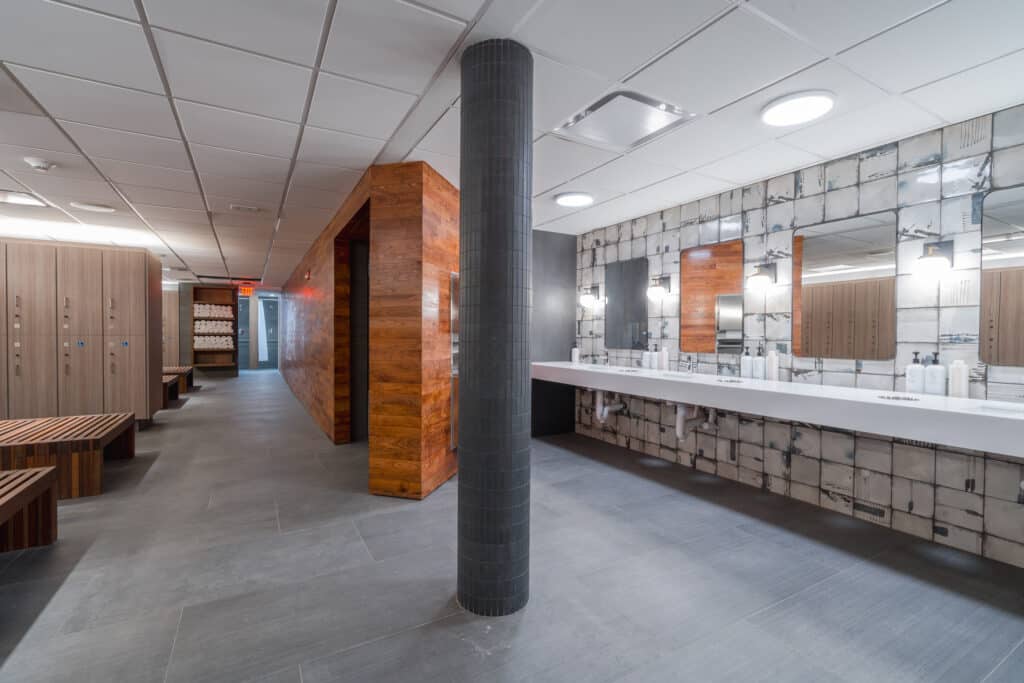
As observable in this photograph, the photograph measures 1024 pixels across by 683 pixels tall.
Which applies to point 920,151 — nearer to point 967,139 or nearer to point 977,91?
point 967,139

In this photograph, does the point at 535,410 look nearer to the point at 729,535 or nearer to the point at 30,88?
the point at 729,535

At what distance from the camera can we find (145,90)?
8.09 feet

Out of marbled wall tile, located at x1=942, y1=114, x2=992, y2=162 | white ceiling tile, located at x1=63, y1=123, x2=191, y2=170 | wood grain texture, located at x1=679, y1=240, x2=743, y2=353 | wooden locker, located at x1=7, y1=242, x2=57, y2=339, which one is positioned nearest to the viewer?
marbled wall tile, located at x1=942, y1=114, x2=992, y2=162

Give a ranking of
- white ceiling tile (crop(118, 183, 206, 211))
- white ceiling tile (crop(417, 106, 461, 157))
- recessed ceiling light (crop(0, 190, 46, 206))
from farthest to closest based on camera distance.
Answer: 1. recessed ceiling light (crop(0, 190, 46, 206))
2. white ceiling tile (crop(118, 183, 206, 211))
3. white ceiling tile (crop(417, 106, 461, 157))

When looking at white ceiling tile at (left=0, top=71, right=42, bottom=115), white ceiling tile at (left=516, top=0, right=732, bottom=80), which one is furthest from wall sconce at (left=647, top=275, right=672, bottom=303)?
white ceiling tile at (left=0, top=71, right=42, bottom=115)

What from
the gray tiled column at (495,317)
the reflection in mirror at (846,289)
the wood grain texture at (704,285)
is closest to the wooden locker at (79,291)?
the gray tiled column at (495,317)

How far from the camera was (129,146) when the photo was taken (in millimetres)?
3197

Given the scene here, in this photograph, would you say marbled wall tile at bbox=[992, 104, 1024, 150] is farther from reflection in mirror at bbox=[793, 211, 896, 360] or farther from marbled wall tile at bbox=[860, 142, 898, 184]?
reflection in mirror at bbox=[793, 211, 896, 360]

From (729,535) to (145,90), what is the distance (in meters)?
4.34

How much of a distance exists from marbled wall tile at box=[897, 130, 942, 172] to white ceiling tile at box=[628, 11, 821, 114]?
138 cm

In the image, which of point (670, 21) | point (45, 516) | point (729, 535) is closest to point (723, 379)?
point (729, 535)

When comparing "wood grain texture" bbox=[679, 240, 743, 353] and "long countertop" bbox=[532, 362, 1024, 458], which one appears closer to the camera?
"long countertop" bbox=[532, 362, 1024, 458]

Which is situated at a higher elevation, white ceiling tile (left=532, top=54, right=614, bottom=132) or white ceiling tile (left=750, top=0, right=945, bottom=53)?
white ceiling tile (left=532, top=54, right=614, bottom=132)

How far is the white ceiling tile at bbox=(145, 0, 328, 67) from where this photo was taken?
72.2 inches
